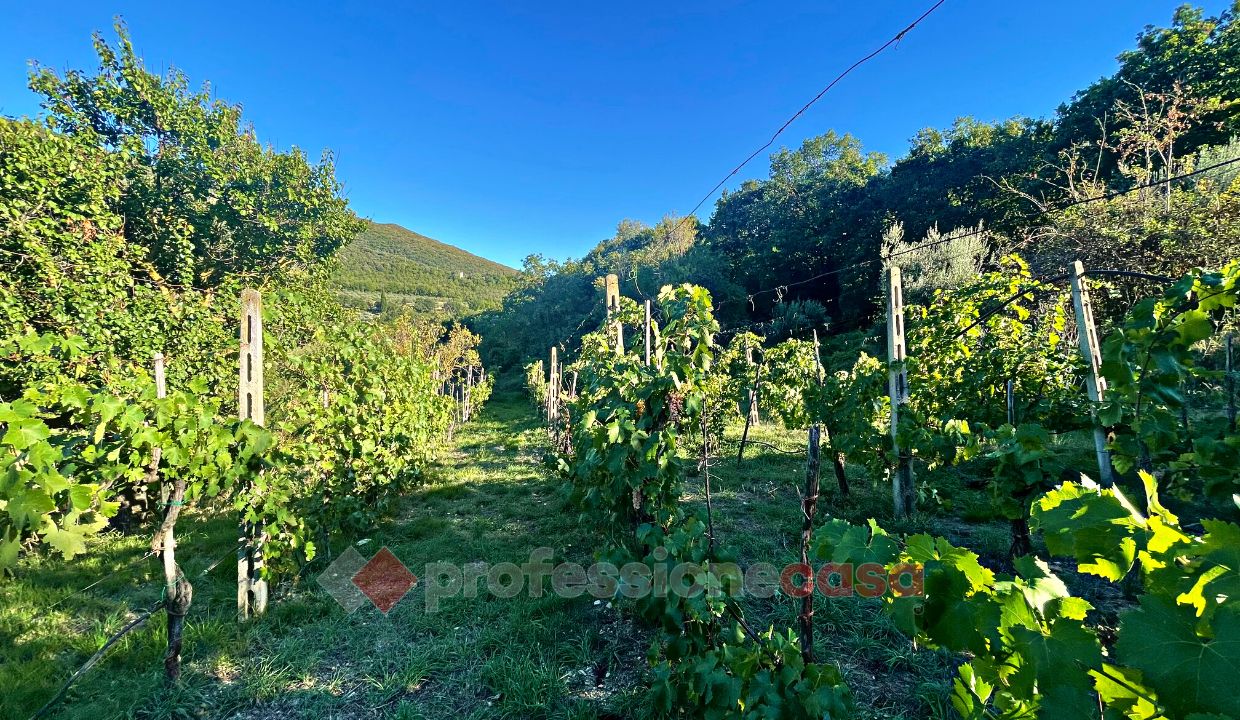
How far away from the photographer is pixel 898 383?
164 inches

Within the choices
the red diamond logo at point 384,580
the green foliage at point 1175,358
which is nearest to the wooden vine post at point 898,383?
the green foliage at point 1175,358

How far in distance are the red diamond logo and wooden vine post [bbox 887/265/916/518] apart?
430 cm

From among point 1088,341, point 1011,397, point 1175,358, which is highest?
point 1088,341

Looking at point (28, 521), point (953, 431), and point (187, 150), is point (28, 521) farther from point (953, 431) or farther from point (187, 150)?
point (187, 150)

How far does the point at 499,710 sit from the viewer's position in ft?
7.61

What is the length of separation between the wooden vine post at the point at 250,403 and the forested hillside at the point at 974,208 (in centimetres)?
358

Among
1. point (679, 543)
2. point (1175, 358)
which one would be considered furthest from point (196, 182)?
point (1175, 358)

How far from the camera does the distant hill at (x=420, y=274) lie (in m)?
48.6

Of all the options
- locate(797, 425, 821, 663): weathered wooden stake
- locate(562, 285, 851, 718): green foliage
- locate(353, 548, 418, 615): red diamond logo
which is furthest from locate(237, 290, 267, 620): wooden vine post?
locate(797, 425, 821, 663): weathered wooden stake

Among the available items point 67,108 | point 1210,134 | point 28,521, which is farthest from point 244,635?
point 1210,134

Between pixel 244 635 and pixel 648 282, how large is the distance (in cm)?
2147

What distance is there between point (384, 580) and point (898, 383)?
4832 mm

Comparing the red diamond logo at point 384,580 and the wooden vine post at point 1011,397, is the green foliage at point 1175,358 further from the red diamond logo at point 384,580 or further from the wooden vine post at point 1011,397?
the red diamond logo at point 384,580

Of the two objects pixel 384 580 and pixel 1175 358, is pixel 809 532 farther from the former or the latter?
pixel 384 580
